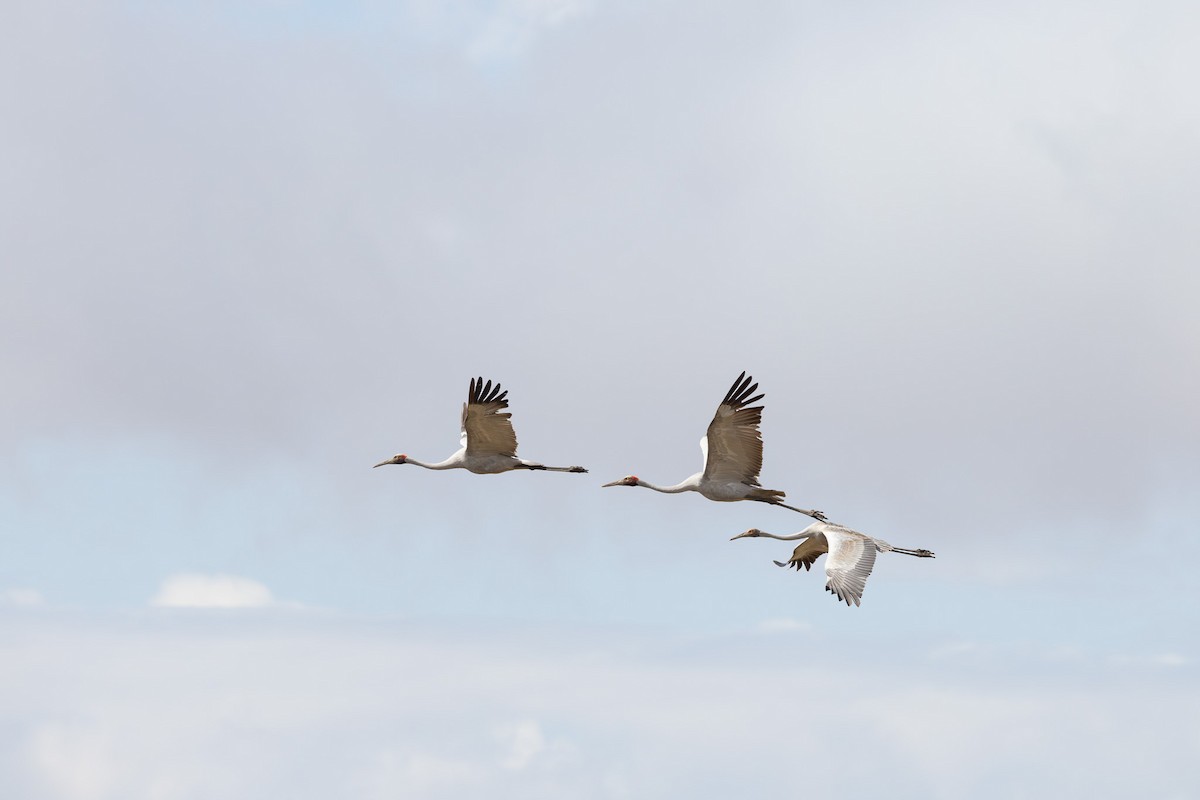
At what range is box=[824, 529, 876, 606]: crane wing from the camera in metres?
46.1

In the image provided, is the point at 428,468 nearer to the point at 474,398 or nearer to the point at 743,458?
the point at 474,398

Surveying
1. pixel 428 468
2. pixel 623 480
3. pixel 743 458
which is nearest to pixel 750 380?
pixel 743 458

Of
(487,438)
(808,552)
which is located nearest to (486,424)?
(487,438)

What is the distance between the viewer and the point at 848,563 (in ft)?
155

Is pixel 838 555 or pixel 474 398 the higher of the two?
pixel 474 398

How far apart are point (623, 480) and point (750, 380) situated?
19.1ft

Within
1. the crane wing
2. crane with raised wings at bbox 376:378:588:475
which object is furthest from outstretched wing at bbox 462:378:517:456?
the crane wing

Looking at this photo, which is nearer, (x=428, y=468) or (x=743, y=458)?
(x=743, y=458)

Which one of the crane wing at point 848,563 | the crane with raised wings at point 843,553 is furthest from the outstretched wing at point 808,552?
the crane wing at point 848,563

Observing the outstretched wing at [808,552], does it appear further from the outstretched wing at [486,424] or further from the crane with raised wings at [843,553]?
the outstretched wing at [486,424]

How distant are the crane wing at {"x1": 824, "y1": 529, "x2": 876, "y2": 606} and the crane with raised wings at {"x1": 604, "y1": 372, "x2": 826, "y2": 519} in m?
1.88

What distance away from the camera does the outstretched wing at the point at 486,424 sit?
50094 mm

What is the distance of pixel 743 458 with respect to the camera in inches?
1921

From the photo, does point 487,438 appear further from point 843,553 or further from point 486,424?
point 843,553
